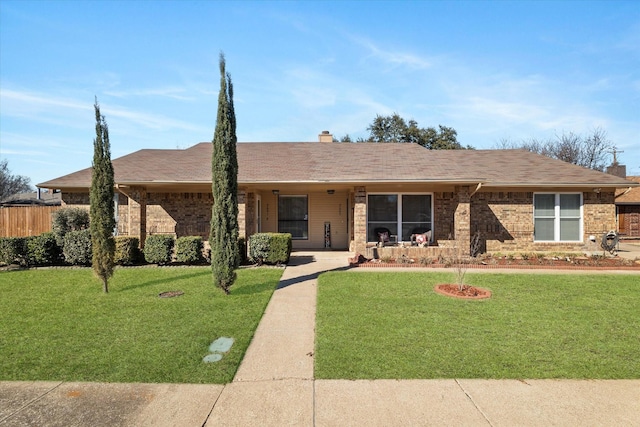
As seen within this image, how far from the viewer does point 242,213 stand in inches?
475

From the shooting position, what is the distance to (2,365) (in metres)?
4.09

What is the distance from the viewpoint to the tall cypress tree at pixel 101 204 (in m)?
7.48

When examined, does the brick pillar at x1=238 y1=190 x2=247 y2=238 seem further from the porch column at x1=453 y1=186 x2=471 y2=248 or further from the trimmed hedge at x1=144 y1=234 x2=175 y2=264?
the porch column at x1=453 y1=186 x2=471 y2=248

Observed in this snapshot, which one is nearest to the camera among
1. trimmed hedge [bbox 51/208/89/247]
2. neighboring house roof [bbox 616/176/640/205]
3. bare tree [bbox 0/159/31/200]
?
trimmed hedge [bbox 51/208/89/247]

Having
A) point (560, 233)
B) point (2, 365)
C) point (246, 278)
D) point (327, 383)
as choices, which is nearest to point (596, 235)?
point (560, 233)

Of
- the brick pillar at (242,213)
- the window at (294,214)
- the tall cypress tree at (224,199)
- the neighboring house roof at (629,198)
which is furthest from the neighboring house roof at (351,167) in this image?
the neighboring house roof at (629,198)

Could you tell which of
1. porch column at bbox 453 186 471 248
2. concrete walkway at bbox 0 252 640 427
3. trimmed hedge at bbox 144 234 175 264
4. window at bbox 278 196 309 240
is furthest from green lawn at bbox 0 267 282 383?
porch column at bbox 453 186 471 248

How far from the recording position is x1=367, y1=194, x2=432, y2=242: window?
1327 cm

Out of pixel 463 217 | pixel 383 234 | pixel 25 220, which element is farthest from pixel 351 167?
pixel 25 220

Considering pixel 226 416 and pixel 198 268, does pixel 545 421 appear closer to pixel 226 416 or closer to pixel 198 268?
pixel 226 416

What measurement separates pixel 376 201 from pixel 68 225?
10725 millimetres

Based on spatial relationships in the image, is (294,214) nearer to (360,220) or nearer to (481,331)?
(360,220)

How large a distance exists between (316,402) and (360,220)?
29.6 ft

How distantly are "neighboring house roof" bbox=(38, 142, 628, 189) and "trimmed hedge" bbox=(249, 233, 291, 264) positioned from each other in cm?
226
